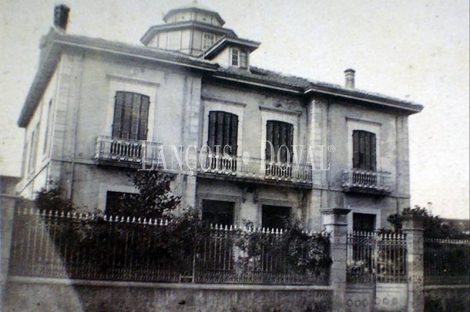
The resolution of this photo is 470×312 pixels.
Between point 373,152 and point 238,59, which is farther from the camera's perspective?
point 373,152

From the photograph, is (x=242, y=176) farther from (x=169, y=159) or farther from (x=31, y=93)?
(x=31, y=93)

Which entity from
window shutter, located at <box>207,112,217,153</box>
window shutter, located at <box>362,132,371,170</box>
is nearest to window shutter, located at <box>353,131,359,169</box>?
window shutter, located at <box>362,132,371,170</box>

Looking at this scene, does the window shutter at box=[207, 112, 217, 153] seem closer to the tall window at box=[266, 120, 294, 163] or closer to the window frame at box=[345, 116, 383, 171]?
the tall window at box=[266, 120, 294, 163]

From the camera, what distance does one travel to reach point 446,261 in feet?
40.2

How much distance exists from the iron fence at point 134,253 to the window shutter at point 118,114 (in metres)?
4.77

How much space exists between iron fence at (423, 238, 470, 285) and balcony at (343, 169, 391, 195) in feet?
16.3

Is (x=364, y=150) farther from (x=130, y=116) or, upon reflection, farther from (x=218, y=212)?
(x=130, y=116)

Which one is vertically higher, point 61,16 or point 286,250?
point 61,16

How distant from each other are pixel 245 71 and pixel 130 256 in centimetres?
1049

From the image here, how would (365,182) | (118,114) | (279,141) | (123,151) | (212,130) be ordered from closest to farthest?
1. (123,151)
2. (118,114)
3. (212,130)
4. (279,141)
5. (365,182)

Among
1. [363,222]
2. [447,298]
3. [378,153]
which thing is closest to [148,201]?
[447,298]

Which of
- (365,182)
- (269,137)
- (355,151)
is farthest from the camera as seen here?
(355,151)

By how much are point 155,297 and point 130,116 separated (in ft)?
23.1

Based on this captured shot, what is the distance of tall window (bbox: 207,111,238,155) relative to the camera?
16.1 metres
